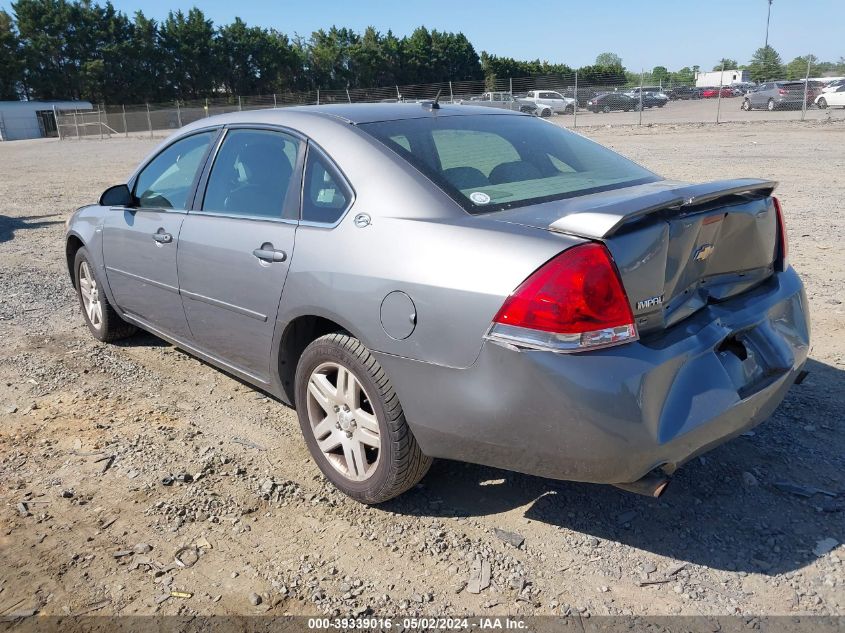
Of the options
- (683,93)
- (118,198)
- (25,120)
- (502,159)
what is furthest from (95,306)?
(25,120)

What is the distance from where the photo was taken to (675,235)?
2465mm

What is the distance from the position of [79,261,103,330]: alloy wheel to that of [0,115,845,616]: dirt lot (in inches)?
29.4

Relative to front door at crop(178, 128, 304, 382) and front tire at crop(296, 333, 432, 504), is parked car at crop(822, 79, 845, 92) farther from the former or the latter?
front tire at crop(296, 333, 432, 504)

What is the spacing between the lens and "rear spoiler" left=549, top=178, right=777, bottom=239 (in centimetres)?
229

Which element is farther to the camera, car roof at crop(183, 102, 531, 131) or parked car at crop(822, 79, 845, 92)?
parked car at crop(822, 79, 845, 92)

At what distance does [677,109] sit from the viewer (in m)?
36.2

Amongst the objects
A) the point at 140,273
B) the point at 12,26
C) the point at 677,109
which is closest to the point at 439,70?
the point at 12,26

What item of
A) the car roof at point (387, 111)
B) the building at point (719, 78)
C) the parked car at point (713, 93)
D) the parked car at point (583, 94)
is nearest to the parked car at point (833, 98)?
the parked car at point (583, 94)

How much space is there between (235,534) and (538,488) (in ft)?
4.40

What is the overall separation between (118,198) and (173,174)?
0.49 metres

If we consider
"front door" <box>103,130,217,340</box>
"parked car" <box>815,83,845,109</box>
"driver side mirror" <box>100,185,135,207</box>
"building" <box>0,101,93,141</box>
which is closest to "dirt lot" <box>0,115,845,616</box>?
"front door" <box>103,130,217,340</box>

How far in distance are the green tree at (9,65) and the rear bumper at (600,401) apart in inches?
2975

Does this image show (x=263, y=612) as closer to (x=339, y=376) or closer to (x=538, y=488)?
(x=339, y=376)

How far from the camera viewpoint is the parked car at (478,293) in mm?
2307
